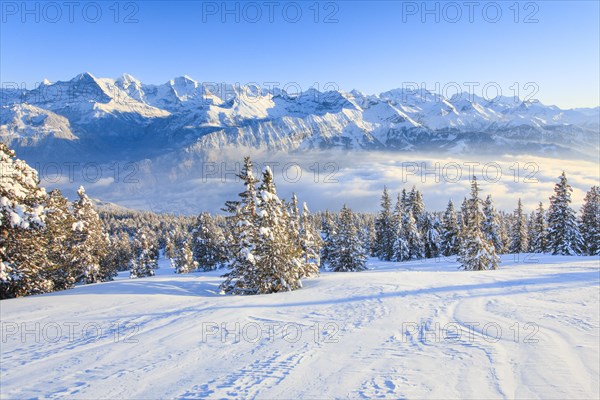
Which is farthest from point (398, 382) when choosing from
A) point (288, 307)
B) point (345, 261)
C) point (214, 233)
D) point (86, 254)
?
point (214, 233)

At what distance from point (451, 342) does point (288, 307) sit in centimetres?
581

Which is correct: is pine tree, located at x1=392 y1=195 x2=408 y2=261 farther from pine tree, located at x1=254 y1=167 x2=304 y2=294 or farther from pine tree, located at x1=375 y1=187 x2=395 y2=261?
pine tree, located at x1=254 y1=167 x2=304 y2=294

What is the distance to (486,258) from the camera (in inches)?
1230

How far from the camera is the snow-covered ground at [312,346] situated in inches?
230

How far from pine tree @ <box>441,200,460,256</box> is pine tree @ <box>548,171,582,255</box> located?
12.2m

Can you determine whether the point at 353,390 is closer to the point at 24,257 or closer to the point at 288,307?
the point at 288,307

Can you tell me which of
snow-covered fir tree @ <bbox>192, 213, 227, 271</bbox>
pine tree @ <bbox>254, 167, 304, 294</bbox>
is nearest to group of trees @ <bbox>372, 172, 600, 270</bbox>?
pine tree @ <bbox>254, 167, 304, 294</bbox>

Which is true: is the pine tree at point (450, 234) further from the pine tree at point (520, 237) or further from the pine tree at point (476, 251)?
the pine tree at point (476, 251)

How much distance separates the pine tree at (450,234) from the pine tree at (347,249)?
18444 millimetres

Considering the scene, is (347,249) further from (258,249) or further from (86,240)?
(86,240)

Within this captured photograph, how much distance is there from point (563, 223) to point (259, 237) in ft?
140

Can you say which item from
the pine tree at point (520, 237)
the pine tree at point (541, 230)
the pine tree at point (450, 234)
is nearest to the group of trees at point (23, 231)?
the pine tree at point (450, 234)

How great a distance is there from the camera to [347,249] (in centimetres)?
4300

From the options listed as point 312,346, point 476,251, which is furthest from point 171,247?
point 312,346
